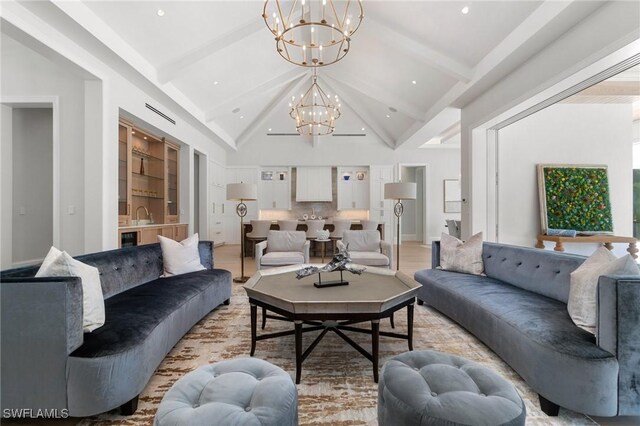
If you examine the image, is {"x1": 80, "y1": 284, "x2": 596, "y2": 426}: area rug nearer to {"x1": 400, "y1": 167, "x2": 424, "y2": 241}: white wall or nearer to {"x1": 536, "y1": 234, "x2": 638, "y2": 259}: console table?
{"x1": 536, "y1": 234, "x2": 638, "y2": 259}: console table

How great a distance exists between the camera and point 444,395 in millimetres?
1157

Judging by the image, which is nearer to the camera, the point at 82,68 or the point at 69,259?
the point at 69,259

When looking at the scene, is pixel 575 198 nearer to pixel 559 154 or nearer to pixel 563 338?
pixel 559 154

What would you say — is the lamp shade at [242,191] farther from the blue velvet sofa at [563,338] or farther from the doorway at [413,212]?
the doorway at [413,212]

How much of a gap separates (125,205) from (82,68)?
6.50ft

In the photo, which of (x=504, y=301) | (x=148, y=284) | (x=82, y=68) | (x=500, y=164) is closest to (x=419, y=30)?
(x=500, y=164)

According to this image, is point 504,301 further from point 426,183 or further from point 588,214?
point 426,183

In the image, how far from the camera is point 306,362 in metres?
2.18

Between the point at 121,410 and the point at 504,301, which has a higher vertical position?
the point at 504,301

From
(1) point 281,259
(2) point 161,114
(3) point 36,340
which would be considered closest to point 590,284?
(3) point 36,340

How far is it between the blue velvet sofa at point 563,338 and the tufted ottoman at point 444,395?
1.95 feet

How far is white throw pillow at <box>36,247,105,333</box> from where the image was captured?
1699 mm

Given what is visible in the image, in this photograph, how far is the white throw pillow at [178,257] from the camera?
→ 317 centimetres

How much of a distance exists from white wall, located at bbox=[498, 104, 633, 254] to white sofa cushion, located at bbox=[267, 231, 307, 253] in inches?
132
